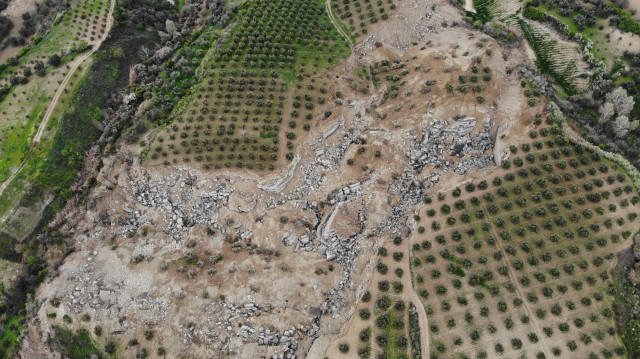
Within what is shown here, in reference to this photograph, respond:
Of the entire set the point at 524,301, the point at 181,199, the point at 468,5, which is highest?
the point at 468,5

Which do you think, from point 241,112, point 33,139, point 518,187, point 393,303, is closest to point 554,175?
point 518,187

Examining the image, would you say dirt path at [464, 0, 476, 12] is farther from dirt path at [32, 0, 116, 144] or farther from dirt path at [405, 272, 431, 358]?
dirt path at [32, 0, 116, 144]

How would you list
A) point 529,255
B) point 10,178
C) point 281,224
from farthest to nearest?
point 10,178
point 281,224
point 529,255

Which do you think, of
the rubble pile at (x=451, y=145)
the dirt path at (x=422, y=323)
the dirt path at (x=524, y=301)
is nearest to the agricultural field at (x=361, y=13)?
the rubble pile at (x=451, y=145)

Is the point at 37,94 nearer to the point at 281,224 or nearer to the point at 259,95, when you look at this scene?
the point at 259,95

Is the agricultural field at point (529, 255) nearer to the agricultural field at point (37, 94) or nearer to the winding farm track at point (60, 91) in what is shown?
the agricultural field at point (37, 94)

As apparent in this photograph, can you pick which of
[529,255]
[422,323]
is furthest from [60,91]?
[529,255]

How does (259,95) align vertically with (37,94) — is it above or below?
below
